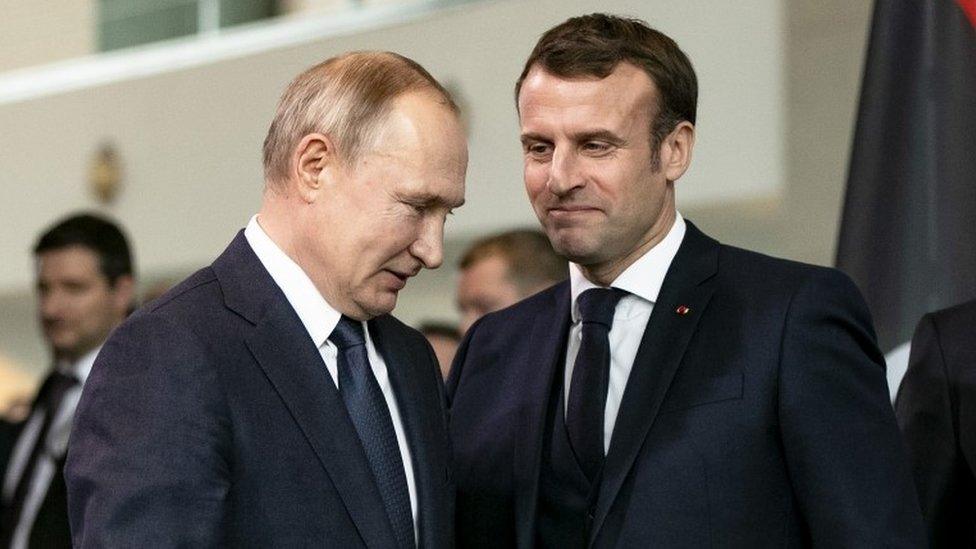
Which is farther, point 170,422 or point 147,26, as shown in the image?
point 147,26

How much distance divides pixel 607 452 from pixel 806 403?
0.30 m

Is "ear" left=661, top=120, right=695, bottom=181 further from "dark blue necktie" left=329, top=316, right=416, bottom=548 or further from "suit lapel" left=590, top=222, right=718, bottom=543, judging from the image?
"dark blue necktie" left=329, top=316, right=416, bottom=548

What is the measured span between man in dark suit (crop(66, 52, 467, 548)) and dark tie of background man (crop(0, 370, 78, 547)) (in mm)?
2237

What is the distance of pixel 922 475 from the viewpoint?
9.09ft

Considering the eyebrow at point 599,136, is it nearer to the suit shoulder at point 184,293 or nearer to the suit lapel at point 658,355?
the suit lapel at point 658,355

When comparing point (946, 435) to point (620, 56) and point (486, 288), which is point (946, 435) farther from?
point (486, 288)

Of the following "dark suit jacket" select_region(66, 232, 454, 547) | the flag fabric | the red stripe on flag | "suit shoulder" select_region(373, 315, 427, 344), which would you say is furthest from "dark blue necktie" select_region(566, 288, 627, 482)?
the red stripe on flag

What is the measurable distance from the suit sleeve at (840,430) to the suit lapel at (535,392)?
0.38m

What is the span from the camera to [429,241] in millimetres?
2195

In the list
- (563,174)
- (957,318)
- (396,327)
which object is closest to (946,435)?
(957,318)

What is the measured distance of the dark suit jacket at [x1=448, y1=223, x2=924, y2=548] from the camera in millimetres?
2406

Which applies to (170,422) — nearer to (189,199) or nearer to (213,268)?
(213,268)

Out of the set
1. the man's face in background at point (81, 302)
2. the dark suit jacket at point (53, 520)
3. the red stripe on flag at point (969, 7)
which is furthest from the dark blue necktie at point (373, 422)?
the man's face in background at point (81, 302)

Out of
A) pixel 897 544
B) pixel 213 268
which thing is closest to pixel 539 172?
pixel 213 268
